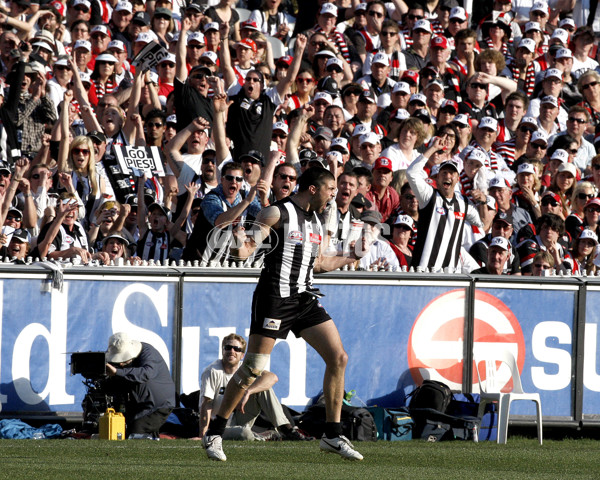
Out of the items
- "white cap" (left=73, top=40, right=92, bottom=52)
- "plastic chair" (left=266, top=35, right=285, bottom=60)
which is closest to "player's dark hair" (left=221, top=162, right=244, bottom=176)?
"white cap" (left=73, top=40, right=92, bottom=52)

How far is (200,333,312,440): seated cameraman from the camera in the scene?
11.7 m

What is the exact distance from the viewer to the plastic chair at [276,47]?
1958 centimetres

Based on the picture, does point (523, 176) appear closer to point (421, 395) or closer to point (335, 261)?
point (421, 395)

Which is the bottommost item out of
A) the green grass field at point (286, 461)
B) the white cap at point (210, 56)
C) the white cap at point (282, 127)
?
the green grass field at point (286, 461)

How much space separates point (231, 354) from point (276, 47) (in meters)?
8.77

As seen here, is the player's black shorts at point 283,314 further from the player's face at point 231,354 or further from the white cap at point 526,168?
the white cap at point 526,168

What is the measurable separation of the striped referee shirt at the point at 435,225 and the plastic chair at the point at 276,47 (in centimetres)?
619

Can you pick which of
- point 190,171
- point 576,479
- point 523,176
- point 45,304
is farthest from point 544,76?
point 576,479

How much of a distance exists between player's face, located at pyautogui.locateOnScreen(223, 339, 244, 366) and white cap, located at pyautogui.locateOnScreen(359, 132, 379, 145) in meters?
4.44

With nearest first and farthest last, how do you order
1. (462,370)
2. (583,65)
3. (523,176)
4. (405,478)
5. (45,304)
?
(405,478), (45,304), (462,370), (523,176), (583,65)

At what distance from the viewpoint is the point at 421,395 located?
12719mm

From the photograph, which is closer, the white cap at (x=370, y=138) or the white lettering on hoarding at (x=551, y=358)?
the white lettering on hoarding at (x=551, y=358)

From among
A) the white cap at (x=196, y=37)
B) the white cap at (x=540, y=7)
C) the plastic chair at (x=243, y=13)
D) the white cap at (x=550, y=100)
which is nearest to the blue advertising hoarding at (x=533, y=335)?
the white cap at (x=550, y=100)

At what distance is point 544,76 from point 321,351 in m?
10.5
